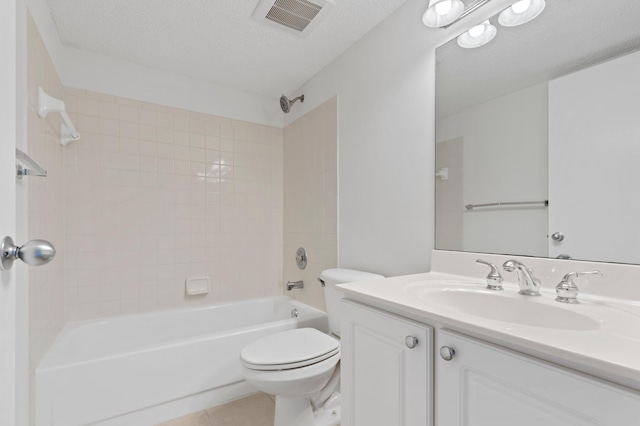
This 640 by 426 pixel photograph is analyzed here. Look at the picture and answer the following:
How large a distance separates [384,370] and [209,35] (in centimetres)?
198

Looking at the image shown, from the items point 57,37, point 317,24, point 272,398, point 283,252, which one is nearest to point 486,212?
point 317,24

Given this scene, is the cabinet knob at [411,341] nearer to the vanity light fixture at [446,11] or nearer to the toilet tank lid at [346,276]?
the toilet tank lid at [346,276]

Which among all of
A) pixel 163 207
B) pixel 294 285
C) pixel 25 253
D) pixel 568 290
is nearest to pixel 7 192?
pixel 25 253

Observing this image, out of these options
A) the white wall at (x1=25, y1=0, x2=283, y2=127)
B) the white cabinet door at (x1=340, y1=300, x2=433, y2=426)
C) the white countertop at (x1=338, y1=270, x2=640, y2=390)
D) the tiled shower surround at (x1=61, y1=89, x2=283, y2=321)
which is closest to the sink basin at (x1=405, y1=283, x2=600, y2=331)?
the white countertop at (x1=338, y1=270, x2=640, y2=390)

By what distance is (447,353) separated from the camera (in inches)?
28.2

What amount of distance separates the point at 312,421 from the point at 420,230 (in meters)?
1.05

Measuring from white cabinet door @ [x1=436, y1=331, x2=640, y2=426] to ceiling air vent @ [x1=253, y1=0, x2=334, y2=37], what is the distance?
1.62 metres

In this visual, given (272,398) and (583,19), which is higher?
(583,19)

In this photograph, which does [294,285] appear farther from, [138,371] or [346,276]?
[138,371]

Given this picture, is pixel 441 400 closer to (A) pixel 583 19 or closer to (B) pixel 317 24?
(A) pixel 583 19

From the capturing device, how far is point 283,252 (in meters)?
2.72

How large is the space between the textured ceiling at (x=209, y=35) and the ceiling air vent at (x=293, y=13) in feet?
0.17

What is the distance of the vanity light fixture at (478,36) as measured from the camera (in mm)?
1236

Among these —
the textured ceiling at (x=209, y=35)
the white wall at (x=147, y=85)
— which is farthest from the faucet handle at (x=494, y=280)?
the white wall at (x=147, y=85)
